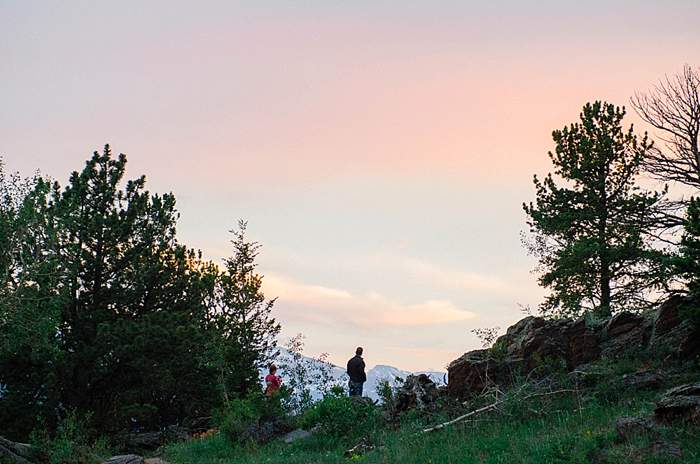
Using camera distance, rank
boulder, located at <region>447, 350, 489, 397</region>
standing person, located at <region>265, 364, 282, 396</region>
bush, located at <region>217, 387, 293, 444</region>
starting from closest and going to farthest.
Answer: boulder, located at <region>447, 350, 489, 397</region>
bush, located at <region>217, 387, 293, 444</region>
standing person, located at <region>265, 364, 282, 396</region>

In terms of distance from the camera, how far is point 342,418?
65.8ft

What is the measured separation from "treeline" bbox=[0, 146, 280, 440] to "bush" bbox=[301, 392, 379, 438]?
799cm

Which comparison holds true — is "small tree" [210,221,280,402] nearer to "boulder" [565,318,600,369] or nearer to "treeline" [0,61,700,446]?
"treeline" [0,61,700,446]

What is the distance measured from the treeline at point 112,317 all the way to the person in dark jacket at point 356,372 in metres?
5.62

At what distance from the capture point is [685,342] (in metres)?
19.9

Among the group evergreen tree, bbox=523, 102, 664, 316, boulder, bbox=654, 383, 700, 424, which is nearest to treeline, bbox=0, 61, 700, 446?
evergreen tree, bbox=523, 102, 664, 316

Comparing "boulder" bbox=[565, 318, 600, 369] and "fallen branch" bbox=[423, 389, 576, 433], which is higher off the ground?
"boulder" bbox=[565, 318, 600, 369]

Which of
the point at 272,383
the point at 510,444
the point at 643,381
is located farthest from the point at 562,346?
the point at 272,383

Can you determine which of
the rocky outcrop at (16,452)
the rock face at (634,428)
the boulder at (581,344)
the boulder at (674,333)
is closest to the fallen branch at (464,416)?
the boulder at (581,344)

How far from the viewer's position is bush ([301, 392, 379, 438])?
2003 cm

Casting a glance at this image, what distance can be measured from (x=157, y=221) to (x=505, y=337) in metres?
19.3

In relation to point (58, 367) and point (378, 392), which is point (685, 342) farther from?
point (58, 367)

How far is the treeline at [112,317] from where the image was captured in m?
28.5

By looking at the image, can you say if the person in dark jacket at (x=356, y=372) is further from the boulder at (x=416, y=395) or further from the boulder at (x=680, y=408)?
the boulder at (x=680, y=408)
